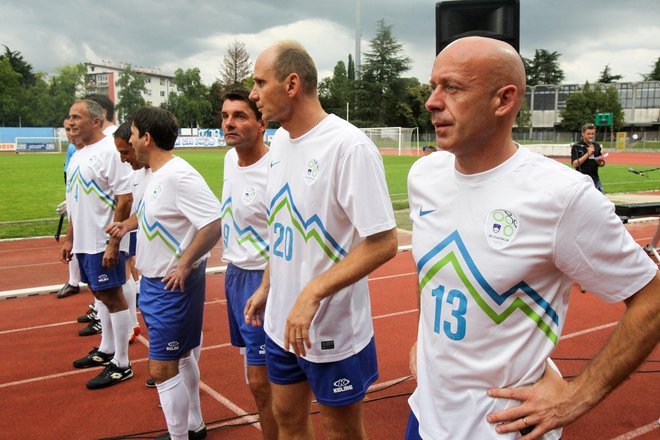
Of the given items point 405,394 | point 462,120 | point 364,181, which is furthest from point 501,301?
point 405,394

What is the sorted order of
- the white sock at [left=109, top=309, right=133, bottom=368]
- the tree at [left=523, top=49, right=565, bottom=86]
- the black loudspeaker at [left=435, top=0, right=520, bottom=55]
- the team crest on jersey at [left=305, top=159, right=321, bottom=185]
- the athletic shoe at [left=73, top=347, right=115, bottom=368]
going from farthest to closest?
the tree at [left=523, top=49, right=565, bottom=86] → the athletic shoe at [left=73, top=347, right=115, bottom=368] → the white sock at [left=109, top=309, right=133, bottom=368] → the black loudspeaker at [left=435, top=0, right=520, bottom=55] → the team crest on jersey at [left=305, top=159, right=321, bottom=185]

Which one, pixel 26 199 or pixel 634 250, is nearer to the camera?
pixel 634 250

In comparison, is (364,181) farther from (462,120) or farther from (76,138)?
(76,138)

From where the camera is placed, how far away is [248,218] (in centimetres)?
326

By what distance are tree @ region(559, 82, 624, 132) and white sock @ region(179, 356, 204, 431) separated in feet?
220

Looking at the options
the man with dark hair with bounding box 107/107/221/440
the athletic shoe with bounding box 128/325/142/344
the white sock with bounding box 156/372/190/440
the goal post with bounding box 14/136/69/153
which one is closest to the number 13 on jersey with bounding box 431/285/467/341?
the man with dark hair with bounding box 107/107/221/440

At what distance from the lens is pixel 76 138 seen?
5.03 meters

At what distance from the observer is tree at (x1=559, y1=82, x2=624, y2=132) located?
63188 millimetres

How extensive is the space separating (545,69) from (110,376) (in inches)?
3748

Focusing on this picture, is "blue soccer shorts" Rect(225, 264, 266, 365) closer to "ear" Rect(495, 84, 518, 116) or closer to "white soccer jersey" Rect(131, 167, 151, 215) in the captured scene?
"white soccer jersey" Rect(131, 167, 151, 215)

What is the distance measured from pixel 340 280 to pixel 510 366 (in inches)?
31.0

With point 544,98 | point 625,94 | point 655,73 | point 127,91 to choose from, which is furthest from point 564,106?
point 127,91

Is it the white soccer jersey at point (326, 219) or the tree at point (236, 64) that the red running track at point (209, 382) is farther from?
the tree at point (236, 64)

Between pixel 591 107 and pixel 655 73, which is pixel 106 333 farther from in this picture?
pixel 655 73
